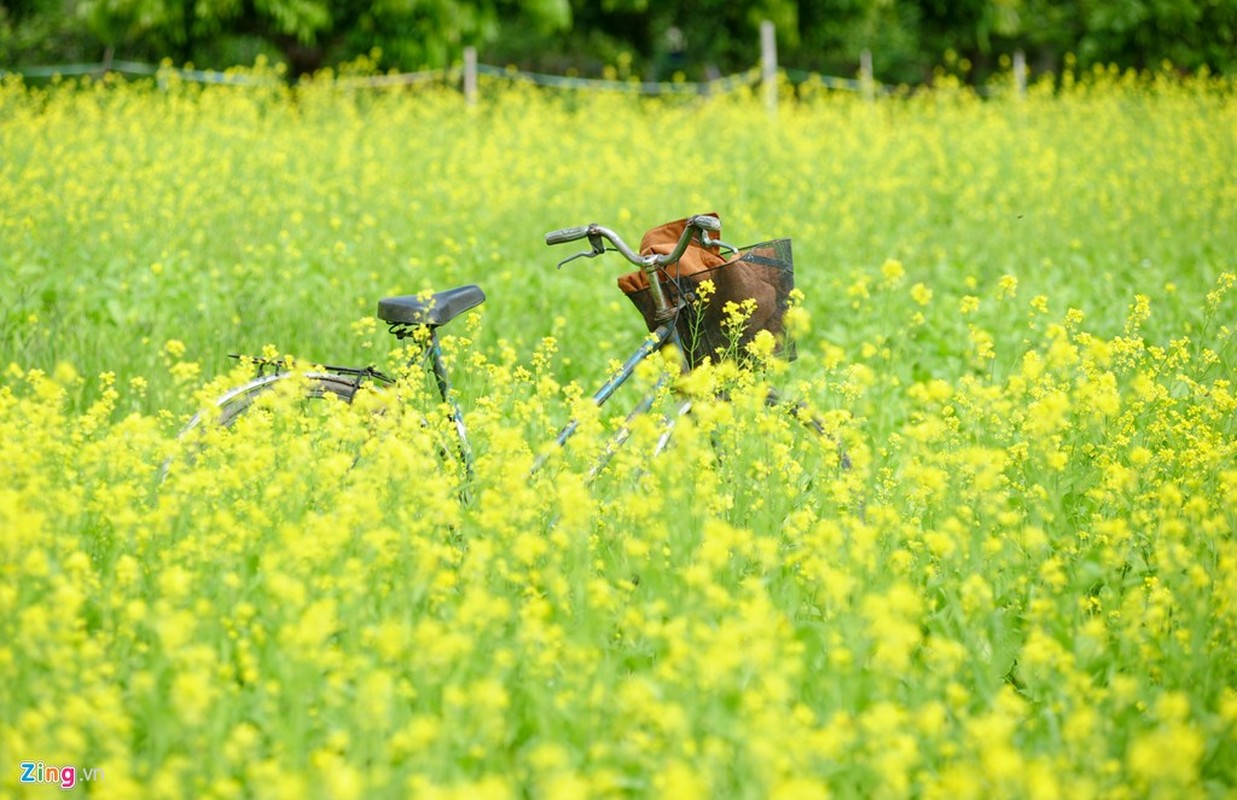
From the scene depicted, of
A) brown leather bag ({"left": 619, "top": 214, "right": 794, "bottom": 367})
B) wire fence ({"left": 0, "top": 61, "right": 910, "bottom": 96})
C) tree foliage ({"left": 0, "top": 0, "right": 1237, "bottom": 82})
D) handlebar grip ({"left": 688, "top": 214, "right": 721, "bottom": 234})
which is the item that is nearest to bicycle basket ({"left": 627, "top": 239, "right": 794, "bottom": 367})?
brown leather bag ({"left": 619, "top": 214, "right": 794, "bottom": 367})

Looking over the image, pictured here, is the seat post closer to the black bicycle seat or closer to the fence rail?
the black bicycle seat

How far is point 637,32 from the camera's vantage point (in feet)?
66.2

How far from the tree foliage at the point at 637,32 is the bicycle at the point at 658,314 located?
Answer: 39.2ft

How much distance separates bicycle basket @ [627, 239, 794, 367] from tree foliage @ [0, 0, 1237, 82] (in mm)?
12033

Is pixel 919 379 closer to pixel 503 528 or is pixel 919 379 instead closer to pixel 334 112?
pixel 503 528

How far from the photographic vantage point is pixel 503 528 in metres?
2.98

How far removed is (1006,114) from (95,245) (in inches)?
404

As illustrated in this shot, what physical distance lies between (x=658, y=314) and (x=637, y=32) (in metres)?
17.5

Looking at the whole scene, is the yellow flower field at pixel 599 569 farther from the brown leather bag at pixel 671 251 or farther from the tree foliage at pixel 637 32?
the tree foliage at pixel 637 32

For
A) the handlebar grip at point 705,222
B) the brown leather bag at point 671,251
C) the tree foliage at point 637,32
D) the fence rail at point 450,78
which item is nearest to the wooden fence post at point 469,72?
the fence rail at point 450,78

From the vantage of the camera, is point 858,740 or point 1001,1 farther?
point 1001,1

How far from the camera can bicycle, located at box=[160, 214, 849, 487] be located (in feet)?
11.5

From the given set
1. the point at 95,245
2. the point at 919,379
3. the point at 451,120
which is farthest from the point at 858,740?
the point at 451,120

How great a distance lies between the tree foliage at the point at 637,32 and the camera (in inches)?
585
